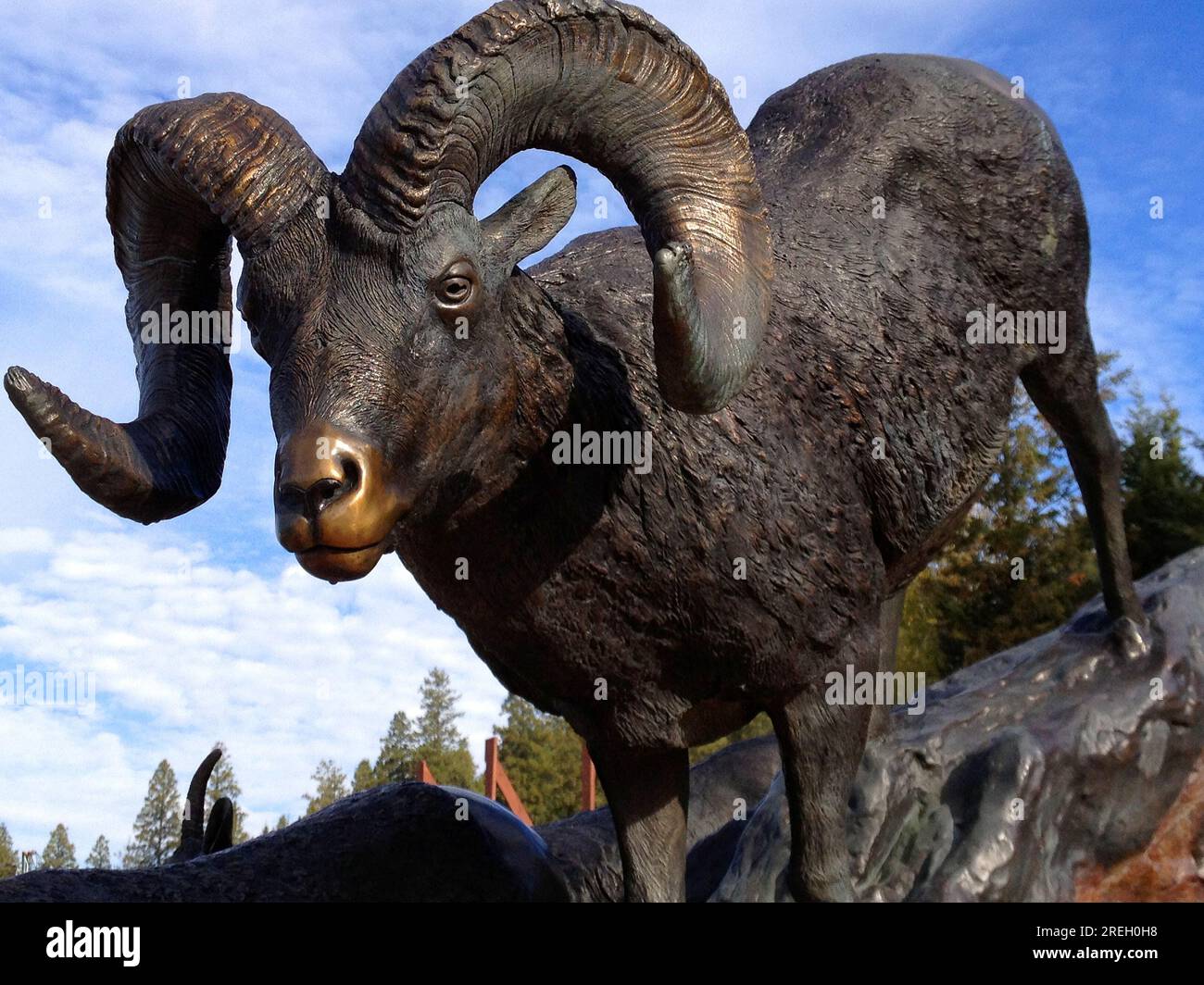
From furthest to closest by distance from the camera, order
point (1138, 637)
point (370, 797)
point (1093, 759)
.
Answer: point (1138, 637) → point (1093, 759) → point (370, 797)

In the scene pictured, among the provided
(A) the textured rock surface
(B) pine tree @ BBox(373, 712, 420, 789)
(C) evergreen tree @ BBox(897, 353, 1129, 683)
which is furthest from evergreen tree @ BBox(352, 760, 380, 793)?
(A) the textured rock surface

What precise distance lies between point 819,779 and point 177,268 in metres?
3.02

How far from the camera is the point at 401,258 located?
381cm

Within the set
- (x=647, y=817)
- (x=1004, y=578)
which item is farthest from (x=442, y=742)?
(x=647, y=817)

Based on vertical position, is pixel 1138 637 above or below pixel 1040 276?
below

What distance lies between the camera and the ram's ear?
419 cm

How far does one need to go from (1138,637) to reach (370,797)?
4.42 m

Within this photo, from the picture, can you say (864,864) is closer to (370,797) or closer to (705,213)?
(370,797)

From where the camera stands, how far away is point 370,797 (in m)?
5.55

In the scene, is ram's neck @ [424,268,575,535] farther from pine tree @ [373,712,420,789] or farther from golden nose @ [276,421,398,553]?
pine tree @ [373,712,420,789]

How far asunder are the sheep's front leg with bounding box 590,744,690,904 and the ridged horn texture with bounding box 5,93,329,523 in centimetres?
189

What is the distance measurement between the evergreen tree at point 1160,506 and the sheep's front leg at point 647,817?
1500 cm

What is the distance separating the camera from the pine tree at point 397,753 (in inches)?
1051
